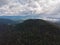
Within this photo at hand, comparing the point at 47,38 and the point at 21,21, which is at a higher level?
the point at 21,21

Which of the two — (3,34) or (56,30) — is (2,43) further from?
(56,30)

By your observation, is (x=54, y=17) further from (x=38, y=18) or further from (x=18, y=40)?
(x=18, y=40)

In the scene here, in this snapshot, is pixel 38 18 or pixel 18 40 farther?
pixel 38 18

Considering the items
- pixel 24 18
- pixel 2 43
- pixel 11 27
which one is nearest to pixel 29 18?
pixel 24 18

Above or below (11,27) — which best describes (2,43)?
below

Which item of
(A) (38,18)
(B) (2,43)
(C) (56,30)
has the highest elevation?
(A) (38,18)

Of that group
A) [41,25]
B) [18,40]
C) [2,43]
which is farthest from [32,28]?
[2,43]
